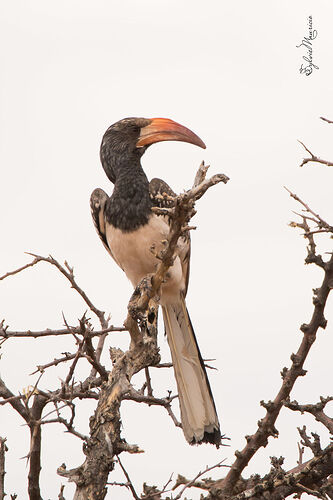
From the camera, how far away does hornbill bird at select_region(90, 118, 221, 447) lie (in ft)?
13.9

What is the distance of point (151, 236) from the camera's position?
14.0ft

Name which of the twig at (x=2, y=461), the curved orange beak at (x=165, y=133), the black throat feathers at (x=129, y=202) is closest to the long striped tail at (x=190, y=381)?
the black throat feathers at (x=129, y=202)

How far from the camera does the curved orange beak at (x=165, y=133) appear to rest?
4.44 meters

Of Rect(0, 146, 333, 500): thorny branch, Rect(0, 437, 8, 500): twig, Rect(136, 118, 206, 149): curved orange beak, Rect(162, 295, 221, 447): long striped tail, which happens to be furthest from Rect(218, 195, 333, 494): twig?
Rect(136, 118, 206, 149): curved orange beak

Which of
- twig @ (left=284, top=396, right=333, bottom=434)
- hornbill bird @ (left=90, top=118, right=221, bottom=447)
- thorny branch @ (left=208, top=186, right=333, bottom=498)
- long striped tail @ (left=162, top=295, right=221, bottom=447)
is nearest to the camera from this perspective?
thorny branch @ (left=208, top=186, right=333, bottom=498)

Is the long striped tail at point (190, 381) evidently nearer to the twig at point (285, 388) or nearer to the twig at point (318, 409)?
the twig at point (285, 388)

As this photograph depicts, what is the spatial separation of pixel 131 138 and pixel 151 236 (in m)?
0.89

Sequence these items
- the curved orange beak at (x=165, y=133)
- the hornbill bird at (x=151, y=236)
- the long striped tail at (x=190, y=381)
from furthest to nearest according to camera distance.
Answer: the curved orange beak at (x=165, y=133) → the hornbill bird at (x=151, y=236) → the long striped tail at (x=190, y=381)

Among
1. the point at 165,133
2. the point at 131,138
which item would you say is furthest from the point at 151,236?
the point at 131,138

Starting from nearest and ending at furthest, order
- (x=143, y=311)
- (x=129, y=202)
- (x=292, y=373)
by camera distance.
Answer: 1. (x=292, y=373)
2. (x=143, y=311)
3. (x=129, y=202)

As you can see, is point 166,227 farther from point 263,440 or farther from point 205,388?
point 263,440

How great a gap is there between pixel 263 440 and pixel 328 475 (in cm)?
35

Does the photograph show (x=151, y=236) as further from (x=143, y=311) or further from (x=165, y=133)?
(x=143, y=311)

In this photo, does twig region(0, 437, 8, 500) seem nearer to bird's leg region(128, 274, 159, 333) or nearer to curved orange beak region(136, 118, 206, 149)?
bird's leg region(128, 274, 159, 333)
